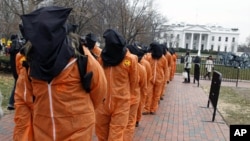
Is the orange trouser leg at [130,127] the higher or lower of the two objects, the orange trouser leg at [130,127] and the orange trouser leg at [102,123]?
the lower

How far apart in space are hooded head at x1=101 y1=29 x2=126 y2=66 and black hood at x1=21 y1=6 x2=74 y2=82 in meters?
1.99

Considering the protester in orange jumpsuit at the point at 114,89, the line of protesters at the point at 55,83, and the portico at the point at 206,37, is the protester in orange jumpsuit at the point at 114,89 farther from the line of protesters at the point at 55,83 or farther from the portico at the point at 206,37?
the portico at the point at 206,37

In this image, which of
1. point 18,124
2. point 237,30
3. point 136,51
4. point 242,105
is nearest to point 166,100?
point 242,105

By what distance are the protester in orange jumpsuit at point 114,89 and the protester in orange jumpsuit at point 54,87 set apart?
1.57m

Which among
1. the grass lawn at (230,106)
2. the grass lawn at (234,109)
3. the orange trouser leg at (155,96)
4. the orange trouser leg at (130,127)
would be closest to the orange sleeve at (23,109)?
the orange trouser leg at (130,127)

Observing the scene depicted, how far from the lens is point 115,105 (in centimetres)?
467

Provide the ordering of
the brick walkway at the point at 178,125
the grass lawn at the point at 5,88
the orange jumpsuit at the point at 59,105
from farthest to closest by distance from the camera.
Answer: the grass lawn at the point at 5,88 → the brick walkway at the point at 178,125 → the orange jumpsuit at the point at 59,105

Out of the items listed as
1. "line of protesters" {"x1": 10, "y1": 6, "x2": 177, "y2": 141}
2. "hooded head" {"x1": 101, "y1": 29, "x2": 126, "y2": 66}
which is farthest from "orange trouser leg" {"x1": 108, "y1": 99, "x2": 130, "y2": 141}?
"line of protesters" {"x1": 10, "y1": 6, "x2": 177, "y2": 141}

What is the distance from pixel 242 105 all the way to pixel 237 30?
122604 mm

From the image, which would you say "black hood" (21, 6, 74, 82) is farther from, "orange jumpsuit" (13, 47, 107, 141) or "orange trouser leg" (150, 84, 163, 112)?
"orange trouser leg" (150, 84, 163, 112)

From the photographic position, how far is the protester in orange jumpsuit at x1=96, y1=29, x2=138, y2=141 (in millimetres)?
4632

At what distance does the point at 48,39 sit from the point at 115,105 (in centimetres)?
223

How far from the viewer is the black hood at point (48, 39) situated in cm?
257

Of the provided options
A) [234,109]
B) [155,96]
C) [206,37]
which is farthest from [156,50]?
[206,37]
